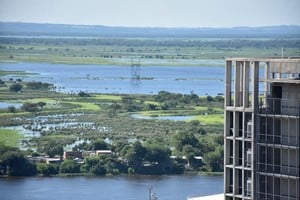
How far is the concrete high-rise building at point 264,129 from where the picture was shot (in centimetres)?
723

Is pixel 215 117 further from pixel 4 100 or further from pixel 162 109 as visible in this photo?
pixel 4 100

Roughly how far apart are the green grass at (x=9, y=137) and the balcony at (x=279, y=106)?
69.7 feet

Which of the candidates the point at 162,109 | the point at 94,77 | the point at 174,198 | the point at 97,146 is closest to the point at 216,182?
the point at 174,198

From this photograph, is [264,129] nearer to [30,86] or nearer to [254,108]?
[254,108]

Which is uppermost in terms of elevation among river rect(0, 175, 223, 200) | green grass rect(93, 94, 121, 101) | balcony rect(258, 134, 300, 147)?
green grass rect(93, 94, 121, 101)

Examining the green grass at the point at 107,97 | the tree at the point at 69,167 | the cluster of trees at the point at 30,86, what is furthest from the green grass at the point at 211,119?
the cluster of trees at the point at 30,86

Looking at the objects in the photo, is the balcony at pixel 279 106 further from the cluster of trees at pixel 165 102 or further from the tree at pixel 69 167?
the cluster of trees at pixel 165 102

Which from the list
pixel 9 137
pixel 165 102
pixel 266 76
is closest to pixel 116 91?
pixel 165 102

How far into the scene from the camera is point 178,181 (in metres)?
23.5

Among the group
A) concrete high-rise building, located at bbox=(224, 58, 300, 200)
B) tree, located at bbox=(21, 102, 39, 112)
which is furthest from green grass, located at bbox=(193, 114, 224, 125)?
concrete high-rise building, located at bbox=(224, 58, 300, 200)

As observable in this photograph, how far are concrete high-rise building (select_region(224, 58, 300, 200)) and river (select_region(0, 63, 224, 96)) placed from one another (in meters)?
36.1

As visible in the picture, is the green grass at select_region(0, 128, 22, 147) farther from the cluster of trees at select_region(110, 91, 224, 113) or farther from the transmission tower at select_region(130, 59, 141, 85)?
the transmission tower at select_region(130, 59, 141, 85)

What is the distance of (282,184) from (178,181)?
53.4 ft

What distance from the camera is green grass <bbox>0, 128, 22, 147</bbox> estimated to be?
28.9 m
